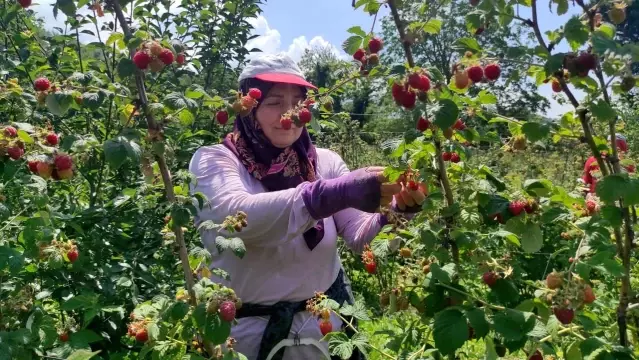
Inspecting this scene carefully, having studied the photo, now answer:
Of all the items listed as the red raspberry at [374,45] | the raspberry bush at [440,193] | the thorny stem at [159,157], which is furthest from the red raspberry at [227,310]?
the red raspberry at [374,45]

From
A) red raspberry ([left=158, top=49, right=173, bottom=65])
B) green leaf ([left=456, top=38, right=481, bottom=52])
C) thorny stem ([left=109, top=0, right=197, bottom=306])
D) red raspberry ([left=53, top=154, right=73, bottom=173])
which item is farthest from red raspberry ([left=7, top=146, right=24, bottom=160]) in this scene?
green leaf ([left=456, top=38, right=481, bottom=52])

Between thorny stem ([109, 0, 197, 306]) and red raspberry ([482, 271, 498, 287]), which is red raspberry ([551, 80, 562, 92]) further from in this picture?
thorny stem ([109, 0, 197, 306])

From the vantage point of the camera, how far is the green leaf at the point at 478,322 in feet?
3.76

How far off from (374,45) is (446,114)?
Result: 0.35 m

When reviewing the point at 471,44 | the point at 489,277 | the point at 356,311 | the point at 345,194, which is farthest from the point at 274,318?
the point at 471,44

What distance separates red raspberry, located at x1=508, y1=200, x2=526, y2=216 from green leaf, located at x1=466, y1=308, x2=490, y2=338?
0.70 ft

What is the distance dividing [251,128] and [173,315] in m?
0.88

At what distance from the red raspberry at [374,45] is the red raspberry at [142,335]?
0.84 metres

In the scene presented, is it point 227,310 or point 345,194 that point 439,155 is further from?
point 227,310

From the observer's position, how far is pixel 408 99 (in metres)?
1.21

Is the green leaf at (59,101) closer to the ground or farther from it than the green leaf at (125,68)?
closer to the ground

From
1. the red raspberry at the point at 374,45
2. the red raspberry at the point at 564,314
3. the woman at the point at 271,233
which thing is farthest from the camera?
the woman at the point at 271,233

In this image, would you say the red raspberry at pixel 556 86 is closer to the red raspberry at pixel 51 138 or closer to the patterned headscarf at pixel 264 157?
the patterned headscarf at pixel 264 157

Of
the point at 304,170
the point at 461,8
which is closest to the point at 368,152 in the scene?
the point at 304,170
